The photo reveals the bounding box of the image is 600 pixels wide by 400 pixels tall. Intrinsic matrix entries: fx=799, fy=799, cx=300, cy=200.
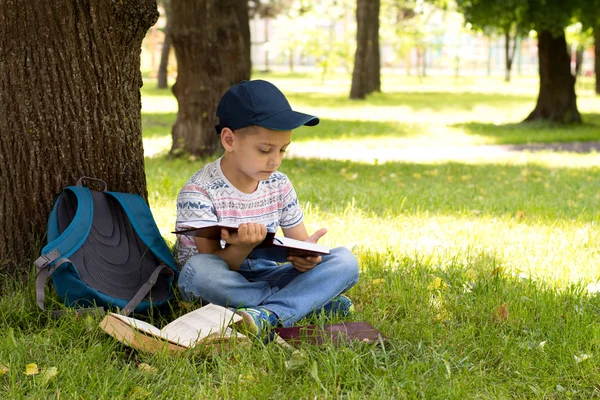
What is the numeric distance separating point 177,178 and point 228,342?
479cm

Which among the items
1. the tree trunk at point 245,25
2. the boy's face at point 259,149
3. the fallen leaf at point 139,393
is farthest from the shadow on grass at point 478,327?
the tree trunk at point 245,25

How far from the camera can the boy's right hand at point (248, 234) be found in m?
3.18

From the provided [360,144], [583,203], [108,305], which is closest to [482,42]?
[360,144]

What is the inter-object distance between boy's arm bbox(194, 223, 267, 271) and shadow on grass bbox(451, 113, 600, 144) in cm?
1053

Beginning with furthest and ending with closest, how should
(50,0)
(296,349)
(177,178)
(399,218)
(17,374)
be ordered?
(177,178)
(399,218)
(50,0)
(296,349)
(17,374)

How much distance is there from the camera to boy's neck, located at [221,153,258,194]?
11.9 ft

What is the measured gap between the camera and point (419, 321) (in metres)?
3.46

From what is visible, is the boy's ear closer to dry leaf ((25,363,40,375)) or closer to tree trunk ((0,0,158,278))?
tree trunk ((0,0,158,278))

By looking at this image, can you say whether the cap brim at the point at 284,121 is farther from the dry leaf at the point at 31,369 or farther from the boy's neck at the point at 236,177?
the dry leaf at the point at 31,369

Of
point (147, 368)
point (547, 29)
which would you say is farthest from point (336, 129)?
point (147, 368)

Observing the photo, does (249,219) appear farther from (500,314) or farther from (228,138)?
(500,314)

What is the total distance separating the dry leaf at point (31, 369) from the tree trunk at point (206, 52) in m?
6.71

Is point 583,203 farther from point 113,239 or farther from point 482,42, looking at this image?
point 482,42

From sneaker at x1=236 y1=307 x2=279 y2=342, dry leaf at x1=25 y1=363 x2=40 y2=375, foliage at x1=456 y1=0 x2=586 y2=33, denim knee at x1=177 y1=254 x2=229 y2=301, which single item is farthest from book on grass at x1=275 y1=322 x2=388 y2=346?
foliage at x1=456 y1=0 x2=586 y2=33
